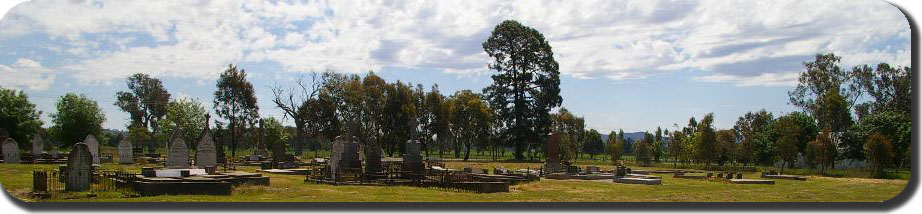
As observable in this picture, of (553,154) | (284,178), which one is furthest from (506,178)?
(553,154)

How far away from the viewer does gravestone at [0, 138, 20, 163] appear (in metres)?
36.8

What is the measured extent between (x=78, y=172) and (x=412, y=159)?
41.6 feet

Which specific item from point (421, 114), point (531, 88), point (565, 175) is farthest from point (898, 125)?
point (421, 114)

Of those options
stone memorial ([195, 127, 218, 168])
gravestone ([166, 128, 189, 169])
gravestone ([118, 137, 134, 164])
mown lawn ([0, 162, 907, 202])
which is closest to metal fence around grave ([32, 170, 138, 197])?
mown lawn ([0, 162, 907, 202])

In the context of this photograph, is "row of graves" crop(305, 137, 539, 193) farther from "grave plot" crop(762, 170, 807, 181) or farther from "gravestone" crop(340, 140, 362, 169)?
"grave plot" crop(762, 170, 807, 181)

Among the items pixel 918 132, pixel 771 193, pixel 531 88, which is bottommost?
pixel 771 193

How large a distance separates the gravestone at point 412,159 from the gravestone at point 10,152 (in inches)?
788

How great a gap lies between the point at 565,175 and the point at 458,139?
42.8 metres

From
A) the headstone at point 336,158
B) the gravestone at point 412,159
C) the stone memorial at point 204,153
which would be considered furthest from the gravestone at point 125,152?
the gravestone at point 412,159

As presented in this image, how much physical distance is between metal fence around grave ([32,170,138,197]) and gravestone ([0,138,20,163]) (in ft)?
54.3

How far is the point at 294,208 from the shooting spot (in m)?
17.5

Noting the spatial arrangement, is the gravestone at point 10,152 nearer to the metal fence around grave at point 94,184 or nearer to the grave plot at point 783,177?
the metal fence around grave at point 94,184

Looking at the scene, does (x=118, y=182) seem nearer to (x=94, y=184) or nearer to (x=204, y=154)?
(x=94, y=184)

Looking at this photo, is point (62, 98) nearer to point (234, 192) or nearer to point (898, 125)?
point (234, 192)
